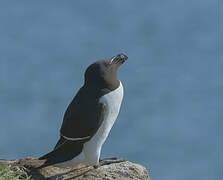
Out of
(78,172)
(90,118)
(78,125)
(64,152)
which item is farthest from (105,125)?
(78,172)

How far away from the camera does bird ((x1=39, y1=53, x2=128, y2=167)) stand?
6.55 metres

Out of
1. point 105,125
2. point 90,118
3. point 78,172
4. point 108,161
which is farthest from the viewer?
point 108,161

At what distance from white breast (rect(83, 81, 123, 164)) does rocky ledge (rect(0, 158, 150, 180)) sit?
0.23 metres

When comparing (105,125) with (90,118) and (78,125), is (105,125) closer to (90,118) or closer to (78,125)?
(90,118)

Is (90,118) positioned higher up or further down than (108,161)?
higher up

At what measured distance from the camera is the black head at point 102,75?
262 inches

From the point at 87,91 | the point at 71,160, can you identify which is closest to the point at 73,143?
the point at 71,160

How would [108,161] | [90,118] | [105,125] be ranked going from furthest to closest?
[108,161], [105,125], [90,118]

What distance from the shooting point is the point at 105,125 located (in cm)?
664

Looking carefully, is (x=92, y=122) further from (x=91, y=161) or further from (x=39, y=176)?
(x=39, y=176)

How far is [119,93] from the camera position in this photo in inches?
264

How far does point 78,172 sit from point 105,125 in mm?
752

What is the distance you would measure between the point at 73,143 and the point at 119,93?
31.4 inches

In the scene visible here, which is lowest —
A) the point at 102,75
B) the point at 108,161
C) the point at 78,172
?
the point at 78,172
